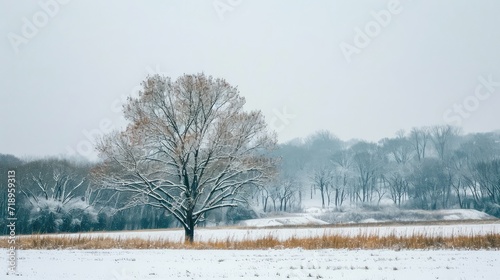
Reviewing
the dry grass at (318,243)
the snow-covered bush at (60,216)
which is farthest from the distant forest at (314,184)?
the dry grass at (318,243)

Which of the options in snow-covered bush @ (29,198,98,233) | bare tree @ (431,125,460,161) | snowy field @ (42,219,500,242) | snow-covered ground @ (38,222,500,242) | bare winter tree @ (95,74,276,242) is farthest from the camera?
bare tree @ (431,125,460,161)

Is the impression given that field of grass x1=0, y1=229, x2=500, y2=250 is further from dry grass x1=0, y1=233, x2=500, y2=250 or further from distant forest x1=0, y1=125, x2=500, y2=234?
distant forest x1=0, y1=125, x2=500, y2=234

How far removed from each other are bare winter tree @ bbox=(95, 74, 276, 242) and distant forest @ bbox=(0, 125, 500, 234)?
166 centimetres

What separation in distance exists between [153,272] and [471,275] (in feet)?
25.7

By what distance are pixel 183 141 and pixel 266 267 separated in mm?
16746

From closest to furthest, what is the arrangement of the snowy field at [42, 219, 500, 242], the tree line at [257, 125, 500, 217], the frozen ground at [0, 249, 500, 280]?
the frozen ground at [0, 249, 500, 280]
the snowy field at [42, 219, 500, 242]
the tree line at [257, 125, 500, 217]

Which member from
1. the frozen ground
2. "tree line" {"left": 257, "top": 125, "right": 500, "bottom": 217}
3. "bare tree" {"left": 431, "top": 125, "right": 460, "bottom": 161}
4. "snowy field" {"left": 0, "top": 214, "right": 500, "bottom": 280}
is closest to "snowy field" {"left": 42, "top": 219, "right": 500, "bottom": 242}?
"snowy field" {"left": 0, "top": 214, "right": 500, "bottom": 280}

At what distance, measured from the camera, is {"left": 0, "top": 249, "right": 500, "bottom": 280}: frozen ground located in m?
12.0

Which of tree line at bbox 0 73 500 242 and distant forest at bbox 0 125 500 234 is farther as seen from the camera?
distant forest at bbox 0 125 500 234

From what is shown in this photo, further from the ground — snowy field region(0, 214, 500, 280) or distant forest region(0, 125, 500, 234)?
distant forest region(0, 125, 500, 234)

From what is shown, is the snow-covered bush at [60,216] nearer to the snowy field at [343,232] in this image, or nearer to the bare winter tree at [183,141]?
the snowy field at [343,232]

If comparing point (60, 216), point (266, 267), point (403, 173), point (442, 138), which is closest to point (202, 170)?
point (266, 267)

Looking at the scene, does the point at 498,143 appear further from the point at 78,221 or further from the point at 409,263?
the point at 409,263

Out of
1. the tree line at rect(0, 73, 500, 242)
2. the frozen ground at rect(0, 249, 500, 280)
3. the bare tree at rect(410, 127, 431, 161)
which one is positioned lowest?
the frozen ground at rect(0, 249, 500, 280)
